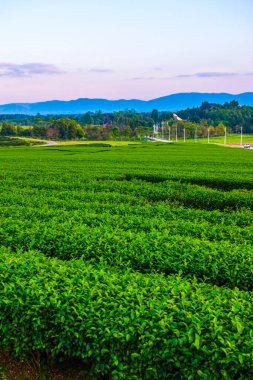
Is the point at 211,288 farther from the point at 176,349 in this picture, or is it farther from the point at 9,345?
the point at 9,345

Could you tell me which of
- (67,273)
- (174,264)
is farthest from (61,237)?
(174,264)

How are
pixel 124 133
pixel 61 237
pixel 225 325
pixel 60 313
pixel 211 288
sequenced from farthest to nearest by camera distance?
1. pixel 124 133
2. pixel 61 237
3. pixel 211 288
4. pixel 60 313
5. pixel 225 325

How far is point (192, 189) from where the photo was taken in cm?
1738

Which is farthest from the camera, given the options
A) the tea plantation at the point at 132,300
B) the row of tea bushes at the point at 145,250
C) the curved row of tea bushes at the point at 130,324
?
the row of tea bushes at the point at 145,250

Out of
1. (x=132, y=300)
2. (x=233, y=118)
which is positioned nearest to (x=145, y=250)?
(x=132, y=300)

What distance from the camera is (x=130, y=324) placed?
486cm

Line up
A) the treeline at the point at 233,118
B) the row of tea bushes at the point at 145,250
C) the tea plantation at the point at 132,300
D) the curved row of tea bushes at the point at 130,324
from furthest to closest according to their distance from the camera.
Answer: the treeline at the point at 233,118
the row of tea bushes at the point at 145,250
the tea plantation at the point at 132,300
the curved row of tea bushes at the point at 130,324

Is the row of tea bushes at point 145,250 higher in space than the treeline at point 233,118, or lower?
lower

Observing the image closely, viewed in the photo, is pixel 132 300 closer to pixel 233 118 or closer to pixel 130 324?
pixel 130 324

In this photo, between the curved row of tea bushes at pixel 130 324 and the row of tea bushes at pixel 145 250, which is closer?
the curved row of tea bushes at pixel 130 324

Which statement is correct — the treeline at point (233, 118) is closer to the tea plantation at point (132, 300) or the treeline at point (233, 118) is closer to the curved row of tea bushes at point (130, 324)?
the tea plantation at point (132, 300)

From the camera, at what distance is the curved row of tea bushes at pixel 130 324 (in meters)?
4.50

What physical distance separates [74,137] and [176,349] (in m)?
117

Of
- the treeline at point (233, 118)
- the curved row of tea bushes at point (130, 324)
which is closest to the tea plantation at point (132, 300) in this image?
the curved row of tea bushes at point (130, 324)
